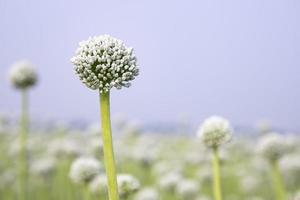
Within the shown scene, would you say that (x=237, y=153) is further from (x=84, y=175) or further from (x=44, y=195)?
(x=84, y=175)

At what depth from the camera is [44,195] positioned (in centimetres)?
891

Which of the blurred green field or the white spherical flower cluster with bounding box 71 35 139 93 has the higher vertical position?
the white spherical flower cluster with bounding box 71 35 139 93

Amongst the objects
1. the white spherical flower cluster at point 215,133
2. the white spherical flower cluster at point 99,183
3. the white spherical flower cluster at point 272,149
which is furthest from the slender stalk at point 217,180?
the white spherical flower cluster at point 272,149

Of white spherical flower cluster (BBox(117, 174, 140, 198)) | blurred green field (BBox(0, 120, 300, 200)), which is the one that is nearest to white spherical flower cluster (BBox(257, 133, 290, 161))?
blurred green field (BBox(0, 120, 300, 200))

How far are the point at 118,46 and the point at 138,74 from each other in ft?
0.52

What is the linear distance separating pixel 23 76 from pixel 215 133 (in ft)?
11.0

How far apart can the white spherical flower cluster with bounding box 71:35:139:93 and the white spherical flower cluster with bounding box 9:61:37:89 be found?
394 centimetres

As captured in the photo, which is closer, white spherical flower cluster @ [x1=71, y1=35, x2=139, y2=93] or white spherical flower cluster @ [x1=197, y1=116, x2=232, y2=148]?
white spherical flower cluster @ [x1=71, y1=35, x2=139, y2=93]

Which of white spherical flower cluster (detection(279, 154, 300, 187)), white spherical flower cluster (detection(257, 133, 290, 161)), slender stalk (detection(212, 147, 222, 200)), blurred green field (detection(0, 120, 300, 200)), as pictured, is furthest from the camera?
white spherical flower cluster (detection(279, 154, 300, 187))

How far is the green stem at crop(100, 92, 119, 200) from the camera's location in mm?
1782

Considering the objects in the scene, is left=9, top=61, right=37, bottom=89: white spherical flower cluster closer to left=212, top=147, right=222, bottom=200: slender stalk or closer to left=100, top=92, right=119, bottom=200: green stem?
left=212, top=147, right=222, bottom=200: slender stalk

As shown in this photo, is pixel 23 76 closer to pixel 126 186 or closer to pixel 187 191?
pixel 187 191

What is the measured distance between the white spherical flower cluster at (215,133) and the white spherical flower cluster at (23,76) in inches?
124

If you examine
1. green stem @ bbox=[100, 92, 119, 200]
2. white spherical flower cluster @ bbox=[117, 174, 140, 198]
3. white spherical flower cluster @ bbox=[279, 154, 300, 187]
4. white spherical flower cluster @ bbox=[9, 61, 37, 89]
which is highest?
white spherical flower cluster @ bbox=[9, 61, 37, 89]
